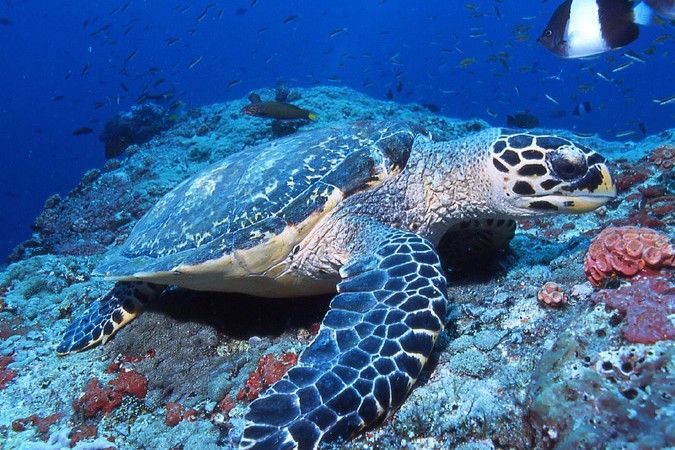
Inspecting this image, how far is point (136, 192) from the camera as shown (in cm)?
773

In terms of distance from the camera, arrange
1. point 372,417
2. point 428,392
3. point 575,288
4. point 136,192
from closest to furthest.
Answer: point 372,417 → point 428,392 → point 575,288 → point 136,192

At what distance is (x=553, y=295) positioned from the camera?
89.9 inches

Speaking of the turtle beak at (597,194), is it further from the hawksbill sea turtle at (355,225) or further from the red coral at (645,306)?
the red coral at (645,306)

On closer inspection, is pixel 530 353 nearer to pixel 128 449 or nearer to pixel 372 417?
pixel 372 417

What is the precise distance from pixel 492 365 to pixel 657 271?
931 mm

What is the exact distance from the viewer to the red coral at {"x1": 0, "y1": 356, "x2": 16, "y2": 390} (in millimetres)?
3137

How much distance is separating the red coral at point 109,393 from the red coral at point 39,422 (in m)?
0.13

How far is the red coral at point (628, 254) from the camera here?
1.99 m

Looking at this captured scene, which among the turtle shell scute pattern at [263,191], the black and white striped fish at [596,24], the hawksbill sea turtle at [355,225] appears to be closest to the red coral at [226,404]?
the hawksbill sea turtle at [355,225]

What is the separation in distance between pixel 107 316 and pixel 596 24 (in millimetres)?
4843

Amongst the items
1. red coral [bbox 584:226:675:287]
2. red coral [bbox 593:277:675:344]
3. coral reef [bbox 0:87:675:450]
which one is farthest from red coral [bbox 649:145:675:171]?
red coral [bbox 593:277:675:344]

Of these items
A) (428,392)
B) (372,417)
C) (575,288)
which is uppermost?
(372,417)

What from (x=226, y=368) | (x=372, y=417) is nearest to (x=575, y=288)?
(x=372, y=417)

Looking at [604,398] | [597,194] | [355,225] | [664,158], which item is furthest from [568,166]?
[664,158]
